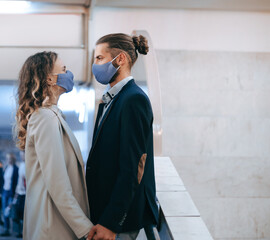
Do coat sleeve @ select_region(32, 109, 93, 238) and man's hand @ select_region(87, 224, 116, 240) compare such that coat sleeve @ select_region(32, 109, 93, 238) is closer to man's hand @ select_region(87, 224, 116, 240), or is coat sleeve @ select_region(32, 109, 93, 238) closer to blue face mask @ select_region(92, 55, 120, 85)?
man's hand @ select_region(87, 224, 116, 240)

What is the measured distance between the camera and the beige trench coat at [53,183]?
1.75 meters

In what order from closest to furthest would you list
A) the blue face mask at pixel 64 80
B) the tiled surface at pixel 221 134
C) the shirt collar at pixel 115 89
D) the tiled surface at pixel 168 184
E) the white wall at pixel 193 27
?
1. the shirt collar at pixel 115 89
2. the blue face mask at pixel 64 80
3. the tiled surface at pixel 168 184
4. the tiled surface at pixel 221 134
5. the white wall at pixel 193 27

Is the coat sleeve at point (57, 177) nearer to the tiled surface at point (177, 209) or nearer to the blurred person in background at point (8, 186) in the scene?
the tiled surface at point (177, 209)

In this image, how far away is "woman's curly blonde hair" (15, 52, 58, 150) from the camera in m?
1.91

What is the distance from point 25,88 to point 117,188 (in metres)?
0.75

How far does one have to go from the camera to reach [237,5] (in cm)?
552

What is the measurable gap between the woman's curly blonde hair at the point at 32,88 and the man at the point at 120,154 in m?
0.27

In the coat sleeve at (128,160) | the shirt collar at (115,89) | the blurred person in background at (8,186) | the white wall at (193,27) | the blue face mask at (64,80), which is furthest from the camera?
the blurred person in background at (8,186)

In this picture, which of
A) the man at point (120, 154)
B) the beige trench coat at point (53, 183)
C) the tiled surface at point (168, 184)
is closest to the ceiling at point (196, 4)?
the tiled surface at point (168, 184)

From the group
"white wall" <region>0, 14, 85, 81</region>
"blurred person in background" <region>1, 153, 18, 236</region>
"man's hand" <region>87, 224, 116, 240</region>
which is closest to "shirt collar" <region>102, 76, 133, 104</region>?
"man's hand" <region>87, 224, 116, 240</region>

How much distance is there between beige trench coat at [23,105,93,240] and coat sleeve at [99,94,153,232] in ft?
0.58

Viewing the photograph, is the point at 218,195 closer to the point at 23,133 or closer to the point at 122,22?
the point at 122,22

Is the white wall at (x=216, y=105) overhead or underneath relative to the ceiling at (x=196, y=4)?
underneath

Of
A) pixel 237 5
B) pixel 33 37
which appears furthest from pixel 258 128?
pixel 33 37
